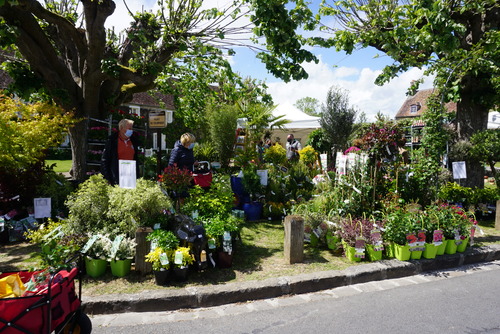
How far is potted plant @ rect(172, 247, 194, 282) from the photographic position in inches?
150

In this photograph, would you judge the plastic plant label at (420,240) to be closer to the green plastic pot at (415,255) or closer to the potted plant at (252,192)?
the green plastic pot at (415,255)

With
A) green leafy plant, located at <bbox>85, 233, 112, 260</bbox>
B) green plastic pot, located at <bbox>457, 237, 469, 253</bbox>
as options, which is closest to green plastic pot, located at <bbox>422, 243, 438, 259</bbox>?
green plastic pot, located at <bbox>457, 237, 469, 253</bbox>

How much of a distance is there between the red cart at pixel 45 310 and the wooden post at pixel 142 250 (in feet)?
4.12

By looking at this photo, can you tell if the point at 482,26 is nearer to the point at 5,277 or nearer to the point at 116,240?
the point at 116,240

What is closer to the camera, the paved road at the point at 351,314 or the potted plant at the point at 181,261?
the paved road at the point at 351,314

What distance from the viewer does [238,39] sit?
6430mm

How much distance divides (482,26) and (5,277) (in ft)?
34.4

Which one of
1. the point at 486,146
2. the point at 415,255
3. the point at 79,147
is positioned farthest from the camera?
the point at 486,146

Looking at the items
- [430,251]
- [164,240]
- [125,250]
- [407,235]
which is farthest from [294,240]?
[125,250]

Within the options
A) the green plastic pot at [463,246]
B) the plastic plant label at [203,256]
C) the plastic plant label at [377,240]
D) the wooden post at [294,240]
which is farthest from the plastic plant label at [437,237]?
the plastic plant label at [203,256]

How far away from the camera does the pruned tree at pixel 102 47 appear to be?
5293 mm

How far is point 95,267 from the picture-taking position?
392 cm

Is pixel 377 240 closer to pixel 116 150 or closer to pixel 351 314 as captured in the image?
pixel 351 314

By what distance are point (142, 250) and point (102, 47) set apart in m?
4.41
